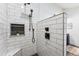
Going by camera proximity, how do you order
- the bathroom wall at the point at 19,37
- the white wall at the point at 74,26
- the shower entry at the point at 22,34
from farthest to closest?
the white wall at the point at 74,26 → the bathroom wall at the point at 19,37 → the shower entry at the point at 22,34

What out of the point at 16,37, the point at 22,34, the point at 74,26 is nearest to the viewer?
the point at 16,37

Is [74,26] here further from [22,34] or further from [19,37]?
[19,37]

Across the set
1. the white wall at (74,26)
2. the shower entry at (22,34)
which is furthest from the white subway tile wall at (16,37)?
the white wall at (74,26)

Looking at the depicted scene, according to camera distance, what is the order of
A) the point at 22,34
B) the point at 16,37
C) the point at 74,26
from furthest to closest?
the point at 74,26
the point at 22,34
the point at 16,37

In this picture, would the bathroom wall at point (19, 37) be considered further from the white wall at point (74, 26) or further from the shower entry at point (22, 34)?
the white wall at point (74, 26)

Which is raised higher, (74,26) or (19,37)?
(74,26)

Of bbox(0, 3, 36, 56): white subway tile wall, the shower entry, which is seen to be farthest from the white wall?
bbox(0, 3, 36, 56): white subway tile wall

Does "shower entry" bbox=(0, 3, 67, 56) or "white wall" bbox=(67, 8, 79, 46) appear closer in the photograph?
"shower entry" bbox=(0, 3, 67, 56)

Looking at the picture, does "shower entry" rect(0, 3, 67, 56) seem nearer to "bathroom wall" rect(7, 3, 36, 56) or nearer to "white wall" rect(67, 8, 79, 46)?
"bathroom wall" rect(7, 3, 36, 56)


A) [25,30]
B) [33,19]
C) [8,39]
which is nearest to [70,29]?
[33,19]

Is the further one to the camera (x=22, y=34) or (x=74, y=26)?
(x=74, y=26)

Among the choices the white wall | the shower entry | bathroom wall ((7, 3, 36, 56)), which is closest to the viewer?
the shower entry

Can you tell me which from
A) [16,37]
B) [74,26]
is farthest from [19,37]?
[74,26]

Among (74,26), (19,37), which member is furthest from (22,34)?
(74,26)
